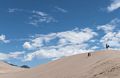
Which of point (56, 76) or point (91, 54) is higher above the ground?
point (91, 54)

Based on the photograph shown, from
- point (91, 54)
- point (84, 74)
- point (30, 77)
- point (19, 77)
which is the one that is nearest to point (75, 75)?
point (84, 74)

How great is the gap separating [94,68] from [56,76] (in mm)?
3690

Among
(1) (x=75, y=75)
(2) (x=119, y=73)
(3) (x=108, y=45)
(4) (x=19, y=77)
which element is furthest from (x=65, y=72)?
(4) (x=19, y=77)

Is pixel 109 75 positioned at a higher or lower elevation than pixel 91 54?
lower

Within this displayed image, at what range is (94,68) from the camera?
17125 mm

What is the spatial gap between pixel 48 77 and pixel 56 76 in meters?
1.24

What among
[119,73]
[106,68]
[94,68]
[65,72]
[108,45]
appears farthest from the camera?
[108,45]

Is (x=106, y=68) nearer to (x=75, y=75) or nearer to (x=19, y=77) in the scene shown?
(x=75, y=75)

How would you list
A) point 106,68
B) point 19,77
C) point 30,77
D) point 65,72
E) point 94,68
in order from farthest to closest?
1. point 19,77
2. point 30,77
3. point 65,72
4. point 94,68
5. point 106,68

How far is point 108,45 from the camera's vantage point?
73.5ft

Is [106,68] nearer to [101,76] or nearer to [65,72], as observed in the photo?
[101,76]

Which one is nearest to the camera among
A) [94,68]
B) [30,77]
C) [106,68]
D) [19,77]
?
[106,68]

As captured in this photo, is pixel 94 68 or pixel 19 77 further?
pixel 19 77

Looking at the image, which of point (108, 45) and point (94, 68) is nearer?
point (94, 68)
